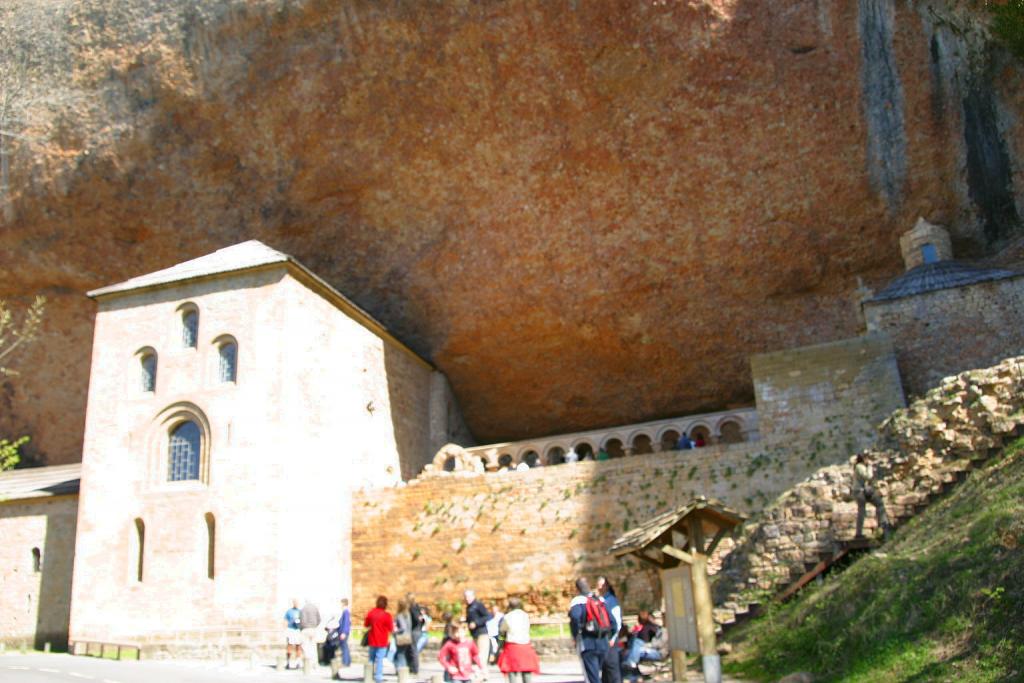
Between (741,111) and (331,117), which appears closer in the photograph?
(741,111)

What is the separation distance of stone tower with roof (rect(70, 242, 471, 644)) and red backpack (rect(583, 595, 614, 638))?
944cm

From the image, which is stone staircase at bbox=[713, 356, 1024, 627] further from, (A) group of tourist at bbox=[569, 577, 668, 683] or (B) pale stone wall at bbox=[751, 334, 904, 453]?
(B) pale stone wall at bbox=[751, 334, 904, 453]

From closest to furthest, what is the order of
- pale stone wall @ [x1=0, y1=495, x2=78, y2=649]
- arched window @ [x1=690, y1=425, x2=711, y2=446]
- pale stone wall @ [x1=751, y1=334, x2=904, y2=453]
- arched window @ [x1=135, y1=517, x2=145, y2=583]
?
pale stone wall @ [x1=751, y1=334, x2=904, y2=453] → arched window @ [x1=135, y1=517, x2=145, y2=583] → pale stone wall @ [x1=0, y1=495, x2=78, y2=649] → arched window @ [x1=690, y1=425, x2=711, y2=446]

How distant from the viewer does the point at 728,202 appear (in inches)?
856

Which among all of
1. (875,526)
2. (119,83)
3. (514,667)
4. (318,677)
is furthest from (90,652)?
(875,526)

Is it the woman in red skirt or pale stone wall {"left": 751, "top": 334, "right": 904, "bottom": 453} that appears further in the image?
pale stone wall {"left": 751, "top": 334, "right": 904, "bottom": 453}

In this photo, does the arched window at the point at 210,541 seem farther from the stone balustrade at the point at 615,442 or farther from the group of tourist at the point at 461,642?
the group of tourist at the point at 461,642

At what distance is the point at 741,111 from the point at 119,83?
14.3 metres

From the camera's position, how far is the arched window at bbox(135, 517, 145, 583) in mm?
19062

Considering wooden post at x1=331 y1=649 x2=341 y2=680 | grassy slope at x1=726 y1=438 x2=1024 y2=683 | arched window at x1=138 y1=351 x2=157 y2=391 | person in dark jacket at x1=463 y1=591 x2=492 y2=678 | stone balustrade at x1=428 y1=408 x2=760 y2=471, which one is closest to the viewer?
grassy slope at x1=726 y1=438 x2=1024 y2=683

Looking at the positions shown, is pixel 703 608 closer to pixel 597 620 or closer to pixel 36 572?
pixel 597 620

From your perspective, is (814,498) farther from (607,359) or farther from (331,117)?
(331,117)

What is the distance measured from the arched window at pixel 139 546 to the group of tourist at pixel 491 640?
448 centimetres

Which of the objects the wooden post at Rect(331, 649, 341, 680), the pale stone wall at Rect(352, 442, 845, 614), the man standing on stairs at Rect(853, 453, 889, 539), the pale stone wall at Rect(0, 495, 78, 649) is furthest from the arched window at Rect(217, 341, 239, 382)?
the man standing on stairs at Rect(853, 453, 889, 539)
